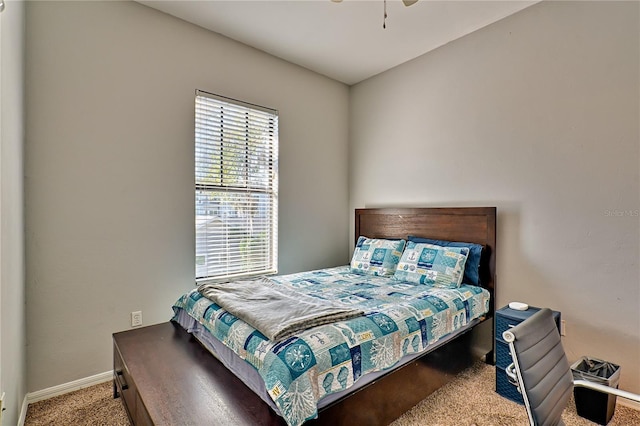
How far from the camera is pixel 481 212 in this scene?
2707mm

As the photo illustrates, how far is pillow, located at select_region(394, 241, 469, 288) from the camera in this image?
8.28 ft

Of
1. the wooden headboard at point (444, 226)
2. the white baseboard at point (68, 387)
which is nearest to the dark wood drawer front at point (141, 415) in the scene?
the white baseboard at point (68, 387)

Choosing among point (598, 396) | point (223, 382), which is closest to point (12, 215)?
point (223, 382)

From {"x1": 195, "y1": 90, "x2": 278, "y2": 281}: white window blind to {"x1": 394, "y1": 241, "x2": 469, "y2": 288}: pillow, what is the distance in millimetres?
1316

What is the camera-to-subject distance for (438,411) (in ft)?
6.32

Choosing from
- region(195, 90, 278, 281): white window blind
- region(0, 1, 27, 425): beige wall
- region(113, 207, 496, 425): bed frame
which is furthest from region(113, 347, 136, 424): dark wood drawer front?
region(195, 90, 278, 281): white window blind

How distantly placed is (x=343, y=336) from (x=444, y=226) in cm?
181

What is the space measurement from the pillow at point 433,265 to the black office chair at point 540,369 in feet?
4.39

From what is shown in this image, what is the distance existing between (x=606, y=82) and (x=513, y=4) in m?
0.90

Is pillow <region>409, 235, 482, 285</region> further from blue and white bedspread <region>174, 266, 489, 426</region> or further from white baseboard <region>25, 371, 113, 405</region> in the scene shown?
white baseboard <region>25, 371, 113, 405</region>

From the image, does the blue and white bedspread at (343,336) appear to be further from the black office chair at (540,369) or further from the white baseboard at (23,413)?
the white baseboard at (23,413)

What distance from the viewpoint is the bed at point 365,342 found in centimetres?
136

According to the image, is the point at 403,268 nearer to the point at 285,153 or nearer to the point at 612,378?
the point at 612,378

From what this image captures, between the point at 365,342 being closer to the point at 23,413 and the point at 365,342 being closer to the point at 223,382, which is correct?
the point at 223,382
